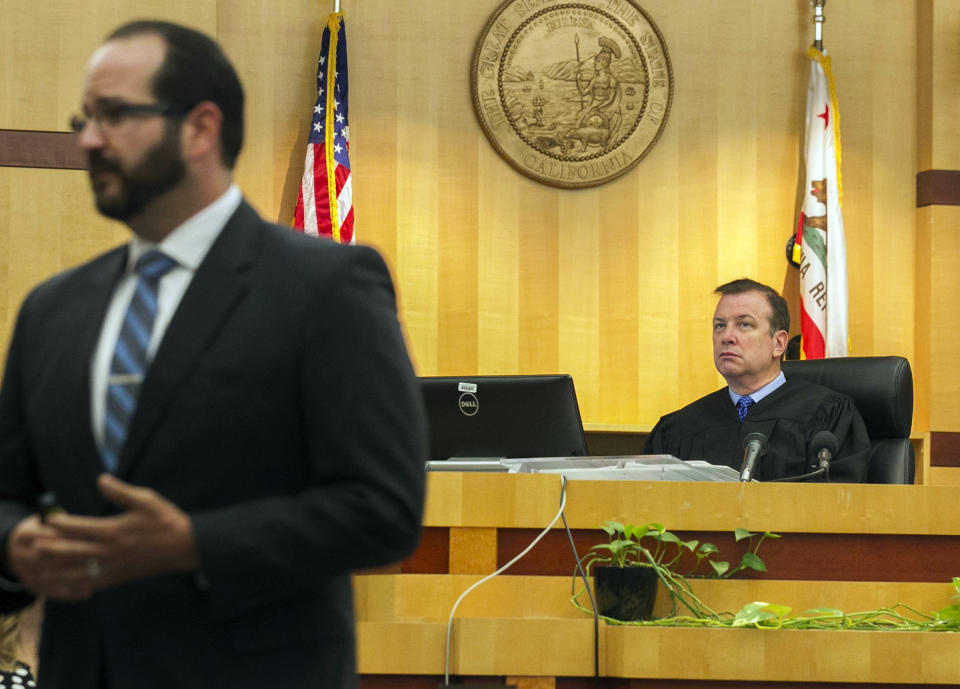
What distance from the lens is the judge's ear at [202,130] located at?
1.19 m

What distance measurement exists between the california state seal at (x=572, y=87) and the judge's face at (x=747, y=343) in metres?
1.32

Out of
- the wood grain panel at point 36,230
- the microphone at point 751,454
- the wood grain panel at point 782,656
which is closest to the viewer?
the wood grain panel at point 782,656

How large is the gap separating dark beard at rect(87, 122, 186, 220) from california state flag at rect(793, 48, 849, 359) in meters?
4.72

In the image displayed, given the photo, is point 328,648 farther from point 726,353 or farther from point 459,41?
point 459,41

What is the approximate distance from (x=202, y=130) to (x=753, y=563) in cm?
205

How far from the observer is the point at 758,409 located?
4586mm

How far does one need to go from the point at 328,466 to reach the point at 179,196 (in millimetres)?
313

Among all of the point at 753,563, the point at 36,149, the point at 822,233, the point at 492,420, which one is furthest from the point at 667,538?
the point at 36,149

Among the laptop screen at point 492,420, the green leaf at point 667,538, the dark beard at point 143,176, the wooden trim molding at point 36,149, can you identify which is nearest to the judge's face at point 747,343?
the laptop screen at point 492,420

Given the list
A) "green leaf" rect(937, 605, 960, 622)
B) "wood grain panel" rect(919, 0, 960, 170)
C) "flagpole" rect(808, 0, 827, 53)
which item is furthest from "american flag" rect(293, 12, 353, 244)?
"green leaf" rect(937, 605, 960, 622)

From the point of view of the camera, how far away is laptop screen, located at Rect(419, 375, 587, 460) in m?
3.52

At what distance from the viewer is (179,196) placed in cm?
121

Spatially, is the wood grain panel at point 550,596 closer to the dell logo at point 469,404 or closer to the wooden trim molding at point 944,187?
the dell logo at point 469,404

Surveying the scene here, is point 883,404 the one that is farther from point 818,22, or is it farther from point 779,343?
point 818,22
